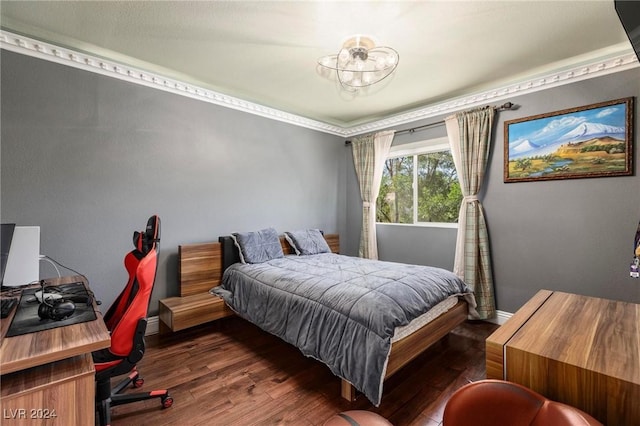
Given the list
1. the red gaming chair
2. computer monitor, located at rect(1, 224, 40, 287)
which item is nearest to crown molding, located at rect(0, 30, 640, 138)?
computer monitor, located at rect(1, 224, 40, 287)

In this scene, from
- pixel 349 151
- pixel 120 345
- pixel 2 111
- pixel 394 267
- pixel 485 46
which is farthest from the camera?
pixel 349 151

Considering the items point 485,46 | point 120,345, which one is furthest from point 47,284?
point 485,46

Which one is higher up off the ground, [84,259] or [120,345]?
[84,259]

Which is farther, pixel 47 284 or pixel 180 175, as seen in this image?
pixel 180 175

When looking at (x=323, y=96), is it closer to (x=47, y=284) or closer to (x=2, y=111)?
(x=2, y=111)

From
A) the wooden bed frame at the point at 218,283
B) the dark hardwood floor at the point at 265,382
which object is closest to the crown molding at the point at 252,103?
the wooden bed frame at the point at 218,283

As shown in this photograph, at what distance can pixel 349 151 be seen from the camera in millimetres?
4758

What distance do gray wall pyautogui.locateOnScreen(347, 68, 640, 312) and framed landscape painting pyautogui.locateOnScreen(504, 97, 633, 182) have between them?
2.9 inches

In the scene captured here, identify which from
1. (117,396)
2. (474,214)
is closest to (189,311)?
(117,396)

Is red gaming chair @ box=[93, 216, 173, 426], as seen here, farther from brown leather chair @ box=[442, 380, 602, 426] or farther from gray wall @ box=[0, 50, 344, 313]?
brown leather chair @ box=[442, 380, 602, 426]

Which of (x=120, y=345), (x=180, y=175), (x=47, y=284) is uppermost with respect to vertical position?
(x=180, y=175)

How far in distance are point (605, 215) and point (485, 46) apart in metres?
1.89

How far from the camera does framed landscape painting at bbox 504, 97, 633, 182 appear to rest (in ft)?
8.03

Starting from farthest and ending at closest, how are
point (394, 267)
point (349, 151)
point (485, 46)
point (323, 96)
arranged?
point (349, 151)
point (323, 96)
point (394, 267)
point (485, 46)
